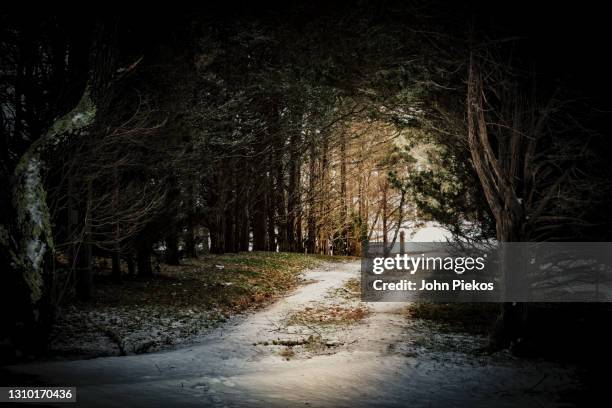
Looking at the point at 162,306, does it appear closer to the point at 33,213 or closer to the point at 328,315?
the point at 328,315

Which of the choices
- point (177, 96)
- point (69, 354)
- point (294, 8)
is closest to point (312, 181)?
point (177, 96)

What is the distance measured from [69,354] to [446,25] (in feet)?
26.9

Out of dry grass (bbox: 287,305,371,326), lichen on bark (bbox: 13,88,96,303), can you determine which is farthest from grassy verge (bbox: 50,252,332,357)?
dry grass (bbox: 287,305,371,326)

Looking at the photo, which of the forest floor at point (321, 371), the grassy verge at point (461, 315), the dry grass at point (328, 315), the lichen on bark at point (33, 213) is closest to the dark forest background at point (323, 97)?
the lichen on bark at point (33, 213)

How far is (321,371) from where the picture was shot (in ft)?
22.1

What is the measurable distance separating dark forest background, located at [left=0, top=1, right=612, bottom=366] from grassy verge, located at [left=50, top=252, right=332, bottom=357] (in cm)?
79

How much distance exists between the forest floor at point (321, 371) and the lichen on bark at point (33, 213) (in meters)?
1.33

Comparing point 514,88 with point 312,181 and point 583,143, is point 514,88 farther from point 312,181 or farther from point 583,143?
point 312,181

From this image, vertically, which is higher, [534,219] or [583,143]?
[583,143]

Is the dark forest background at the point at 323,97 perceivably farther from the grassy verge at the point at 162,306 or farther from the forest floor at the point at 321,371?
the forest floor at the point at 321,371

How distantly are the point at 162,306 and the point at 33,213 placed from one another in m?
5.15

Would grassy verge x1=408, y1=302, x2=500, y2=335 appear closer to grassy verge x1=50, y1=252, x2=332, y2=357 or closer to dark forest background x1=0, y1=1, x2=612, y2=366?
dark forest background x1=0, y1=1, x2=612, y2=366

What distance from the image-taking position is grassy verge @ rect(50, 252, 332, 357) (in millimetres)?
8284

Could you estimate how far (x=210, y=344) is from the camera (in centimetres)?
833
